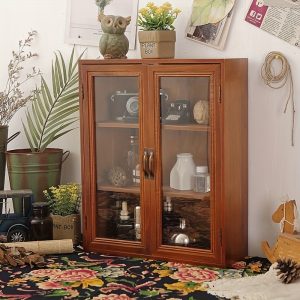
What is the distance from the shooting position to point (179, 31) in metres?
4.31

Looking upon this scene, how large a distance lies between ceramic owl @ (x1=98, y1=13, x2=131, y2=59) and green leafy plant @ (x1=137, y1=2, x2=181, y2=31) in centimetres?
13

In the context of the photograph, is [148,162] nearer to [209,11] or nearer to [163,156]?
[163,156]

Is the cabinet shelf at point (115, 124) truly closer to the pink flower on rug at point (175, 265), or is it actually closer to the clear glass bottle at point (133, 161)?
the clear glass bottle at point (133, 161)

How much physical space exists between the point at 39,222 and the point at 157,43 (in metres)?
1.20

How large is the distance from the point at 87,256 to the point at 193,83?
1.10 metres

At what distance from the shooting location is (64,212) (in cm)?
444

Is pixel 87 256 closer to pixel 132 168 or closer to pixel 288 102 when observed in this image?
pixel 132 168

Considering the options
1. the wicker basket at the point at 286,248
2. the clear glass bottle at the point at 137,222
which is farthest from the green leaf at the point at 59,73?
the wicker basket at the point at 286,248

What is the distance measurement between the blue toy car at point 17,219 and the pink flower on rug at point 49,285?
654mm

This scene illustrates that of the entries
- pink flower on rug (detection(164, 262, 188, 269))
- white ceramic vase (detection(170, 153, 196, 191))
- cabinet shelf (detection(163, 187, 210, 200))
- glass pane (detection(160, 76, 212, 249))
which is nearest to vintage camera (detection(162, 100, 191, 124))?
glass pane (detection(160, 76, 212, 249))

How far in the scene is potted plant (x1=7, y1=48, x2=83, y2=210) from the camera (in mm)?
4527

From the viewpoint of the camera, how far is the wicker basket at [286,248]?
12.2 ft

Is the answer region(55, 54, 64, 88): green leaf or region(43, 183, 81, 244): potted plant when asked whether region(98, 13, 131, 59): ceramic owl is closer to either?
region(55, 54, 64, 88): green leaf

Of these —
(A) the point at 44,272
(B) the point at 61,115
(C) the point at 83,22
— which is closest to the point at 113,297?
(A) the point at 44,272
